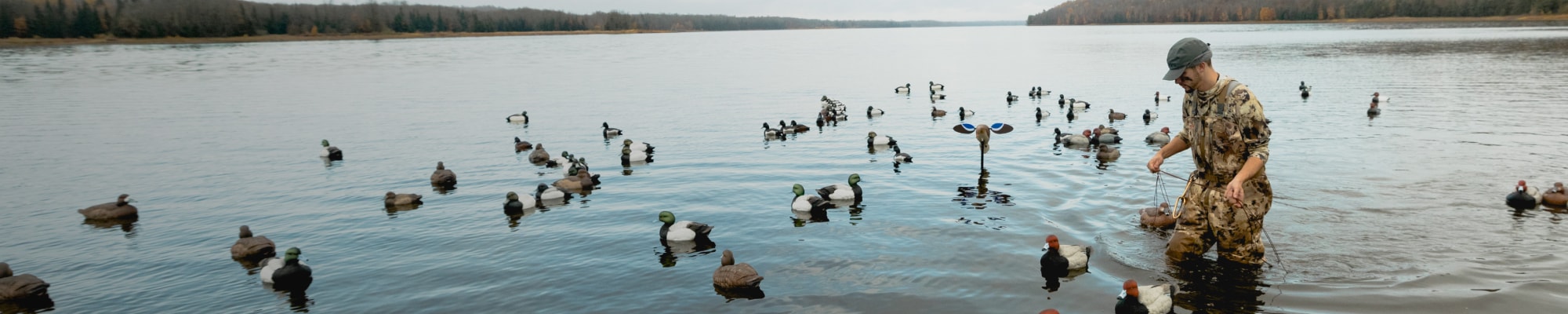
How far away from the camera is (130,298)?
12406mm

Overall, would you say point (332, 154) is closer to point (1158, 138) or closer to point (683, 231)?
point (683, 231)

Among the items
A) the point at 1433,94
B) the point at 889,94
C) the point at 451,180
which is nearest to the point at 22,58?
the point at 889,94

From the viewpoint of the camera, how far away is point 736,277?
1152cm

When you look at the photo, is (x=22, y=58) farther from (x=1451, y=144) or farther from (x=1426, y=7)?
(x=1426, y=7)

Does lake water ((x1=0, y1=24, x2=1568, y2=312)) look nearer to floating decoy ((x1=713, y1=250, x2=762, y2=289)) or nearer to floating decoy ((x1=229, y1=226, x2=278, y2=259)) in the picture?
floating decoy ((x1=713, y1=250, x2=762, y2=289))

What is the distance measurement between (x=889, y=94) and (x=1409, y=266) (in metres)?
35.1

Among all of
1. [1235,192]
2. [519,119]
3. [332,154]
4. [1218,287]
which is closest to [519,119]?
[519,119]

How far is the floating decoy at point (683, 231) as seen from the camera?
14.4 metres

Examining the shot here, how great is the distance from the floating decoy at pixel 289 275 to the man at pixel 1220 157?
1078 centimetres

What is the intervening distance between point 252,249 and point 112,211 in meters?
5.73

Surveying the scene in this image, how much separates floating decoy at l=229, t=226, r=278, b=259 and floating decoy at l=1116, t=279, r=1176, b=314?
40.6 feet

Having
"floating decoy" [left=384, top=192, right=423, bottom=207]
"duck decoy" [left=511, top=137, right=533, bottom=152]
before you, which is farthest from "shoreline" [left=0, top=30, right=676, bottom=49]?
"floating decoy" [left=384, top=192, right=423, bottom=207]

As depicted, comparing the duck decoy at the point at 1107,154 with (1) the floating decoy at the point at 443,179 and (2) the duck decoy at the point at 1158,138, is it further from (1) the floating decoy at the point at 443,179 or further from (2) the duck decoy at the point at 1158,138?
(1) the floating decoy at the point at 443,179

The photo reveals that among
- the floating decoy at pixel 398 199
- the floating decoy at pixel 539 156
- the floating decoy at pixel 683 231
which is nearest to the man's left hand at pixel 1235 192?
the floating decoy at pixel 683 231
